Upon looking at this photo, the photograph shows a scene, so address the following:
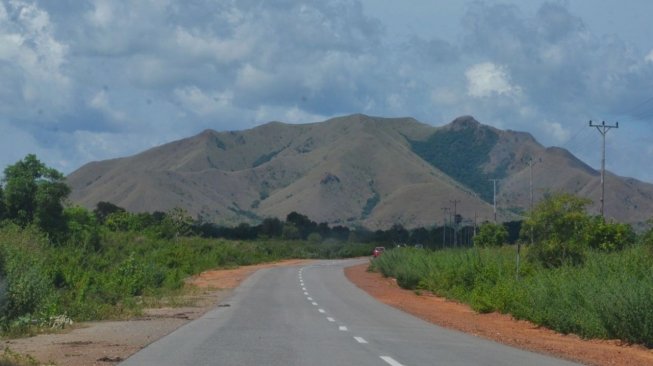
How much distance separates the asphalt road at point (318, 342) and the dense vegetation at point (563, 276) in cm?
372

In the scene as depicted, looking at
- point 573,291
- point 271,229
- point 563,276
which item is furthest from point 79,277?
Result: point 271,229

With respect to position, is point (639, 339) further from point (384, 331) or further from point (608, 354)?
point (384, 331)

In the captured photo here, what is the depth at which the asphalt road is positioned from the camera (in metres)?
15.3

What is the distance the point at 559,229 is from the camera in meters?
35.0

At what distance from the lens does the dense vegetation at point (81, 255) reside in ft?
76.4

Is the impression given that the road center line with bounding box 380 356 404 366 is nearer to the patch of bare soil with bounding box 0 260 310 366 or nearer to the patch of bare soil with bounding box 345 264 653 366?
the patch of bare soil with bounding box 345 264 653 366

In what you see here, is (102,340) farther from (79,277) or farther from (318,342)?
(79,277)

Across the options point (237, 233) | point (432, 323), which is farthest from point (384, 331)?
point (237, 233)

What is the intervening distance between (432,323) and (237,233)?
4398 inches

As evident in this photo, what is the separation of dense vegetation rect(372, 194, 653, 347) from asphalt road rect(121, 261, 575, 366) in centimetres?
372

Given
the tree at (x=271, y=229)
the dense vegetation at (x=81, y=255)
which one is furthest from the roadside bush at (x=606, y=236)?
the tree at (x=271, y=229)

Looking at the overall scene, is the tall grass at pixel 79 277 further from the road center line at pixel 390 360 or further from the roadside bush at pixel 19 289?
the road center line at pixel 390 360

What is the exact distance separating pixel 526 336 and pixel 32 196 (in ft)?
135

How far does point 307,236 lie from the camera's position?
15475 cm
